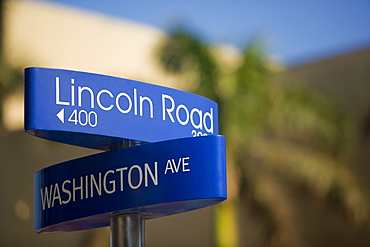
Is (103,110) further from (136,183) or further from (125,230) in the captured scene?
(125,230)

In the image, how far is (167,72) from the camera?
12.8 meters

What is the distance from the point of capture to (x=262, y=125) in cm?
1290

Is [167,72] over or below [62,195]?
over

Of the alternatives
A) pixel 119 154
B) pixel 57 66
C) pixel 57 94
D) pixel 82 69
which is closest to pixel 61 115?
pixel 57 94

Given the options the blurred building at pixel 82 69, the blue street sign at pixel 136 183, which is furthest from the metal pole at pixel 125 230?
the blurred building at pixel 82 69

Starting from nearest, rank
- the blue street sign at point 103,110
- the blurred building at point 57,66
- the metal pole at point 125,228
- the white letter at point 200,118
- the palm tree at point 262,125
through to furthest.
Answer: the blue street sign at point 103,110
the metal pole at point 125,228
the white letter at point 200,118
the palm tree at point 262,125
the blurred building at point 57,66

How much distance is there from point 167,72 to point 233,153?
192 centimetres

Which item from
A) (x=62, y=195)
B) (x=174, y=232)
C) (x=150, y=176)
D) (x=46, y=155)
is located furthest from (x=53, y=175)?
(x=174, y=232)

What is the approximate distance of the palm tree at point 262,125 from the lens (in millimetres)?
12180

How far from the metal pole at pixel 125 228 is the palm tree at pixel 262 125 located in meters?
7.66

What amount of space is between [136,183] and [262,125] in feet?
29.4

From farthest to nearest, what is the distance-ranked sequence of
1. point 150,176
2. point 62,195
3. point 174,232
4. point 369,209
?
point 174,232, point 369,209, point 62,195, point 150,176

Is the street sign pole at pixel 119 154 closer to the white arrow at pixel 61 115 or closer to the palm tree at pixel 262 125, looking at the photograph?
the white arrow at pixel 61 115

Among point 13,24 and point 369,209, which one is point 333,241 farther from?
point 13,24
